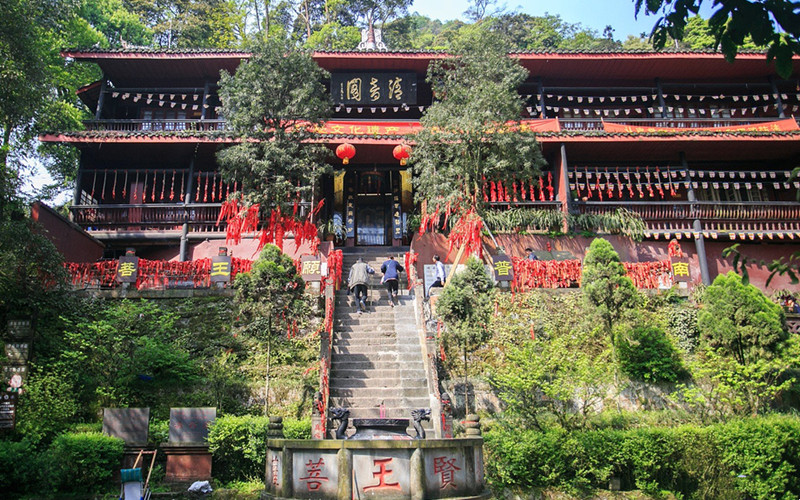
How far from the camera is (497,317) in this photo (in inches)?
531

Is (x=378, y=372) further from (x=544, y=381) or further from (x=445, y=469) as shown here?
(x=445, y=469)

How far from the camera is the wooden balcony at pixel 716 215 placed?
18500mm

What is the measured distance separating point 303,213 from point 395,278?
12.7ft

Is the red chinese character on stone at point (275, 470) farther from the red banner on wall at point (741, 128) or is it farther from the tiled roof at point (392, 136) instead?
the red banner on wall at point (741, 128)

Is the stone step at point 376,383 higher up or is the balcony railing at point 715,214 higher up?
the balcony railing at point 715,214

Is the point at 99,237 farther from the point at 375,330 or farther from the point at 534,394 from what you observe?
the point at 534,394

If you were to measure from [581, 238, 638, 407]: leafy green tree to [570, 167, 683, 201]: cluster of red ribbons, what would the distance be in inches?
277

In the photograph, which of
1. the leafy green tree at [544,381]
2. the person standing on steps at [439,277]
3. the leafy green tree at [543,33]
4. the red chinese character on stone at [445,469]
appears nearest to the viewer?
the red chinese character on stone at [445,469]

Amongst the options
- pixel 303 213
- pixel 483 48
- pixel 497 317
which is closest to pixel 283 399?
pixel 497 317

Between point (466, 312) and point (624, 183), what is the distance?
35.6 ft

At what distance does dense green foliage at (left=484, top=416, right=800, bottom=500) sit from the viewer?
9.04 m

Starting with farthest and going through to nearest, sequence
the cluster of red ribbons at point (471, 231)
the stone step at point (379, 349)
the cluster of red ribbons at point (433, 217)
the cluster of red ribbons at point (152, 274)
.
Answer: the cluster of red ribbons at point (433, 217) → the cluster of red ribbons at point (471, 231) → the cluster of red ribbons at point (152, 274) → the stone step at point (379, 349)

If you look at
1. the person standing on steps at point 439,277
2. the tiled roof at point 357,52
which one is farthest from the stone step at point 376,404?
the tiled roof at point 357,52

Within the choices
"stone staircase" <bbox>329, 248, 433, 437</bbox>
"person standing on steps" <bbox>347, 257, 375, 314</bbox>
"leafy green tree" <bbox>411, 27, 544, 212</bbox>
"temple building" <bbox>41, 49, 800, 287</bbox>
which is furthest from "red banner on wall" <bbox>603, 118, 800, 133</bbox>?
"person standing on steps" <bbox>347, 257, 375, 314</bbox>
